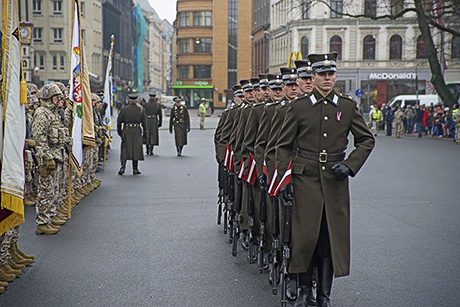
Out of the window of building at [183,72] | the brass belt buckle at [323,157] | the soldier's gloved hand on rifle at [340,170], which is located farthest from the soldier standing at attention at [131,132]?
the window of building at [183,72]

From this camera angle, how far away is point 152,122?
23.3 meters

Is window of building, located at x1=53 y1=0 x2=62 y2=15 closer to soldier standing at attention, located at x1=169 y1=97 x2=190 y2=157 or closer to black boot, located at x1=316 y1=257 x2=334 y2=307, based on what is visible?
soldier standing at attention, located at x1=169 y1=97 x2=190 y2=157

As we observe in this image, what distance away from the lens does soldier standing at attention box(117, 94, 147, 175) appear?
17062 mm

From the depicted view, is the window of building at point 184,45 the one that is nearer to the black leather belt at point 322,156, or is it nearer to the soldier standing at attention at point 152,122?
the soldier standing at attention at point 152,122

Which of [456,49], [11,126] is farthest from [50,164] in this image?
[456,49]

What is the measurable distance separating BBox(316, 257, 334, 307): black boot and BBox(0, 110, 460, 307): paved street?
527 mm

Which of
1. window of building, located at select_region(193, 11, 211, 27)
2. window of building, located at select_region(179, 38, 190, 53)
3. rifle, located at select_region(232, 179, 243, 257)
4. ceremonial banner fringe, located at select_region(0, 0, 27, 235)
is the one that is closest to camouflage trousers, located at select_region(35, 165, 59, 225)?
rifle, located at select_region(232, 179, 243, 257)

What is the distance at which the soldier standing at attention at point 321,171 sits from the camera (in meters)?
6.02

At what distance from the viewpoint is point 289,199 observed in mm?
6062

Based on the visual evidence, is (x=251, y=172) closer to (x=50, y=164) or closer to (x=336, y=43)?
(x=50, y=164)

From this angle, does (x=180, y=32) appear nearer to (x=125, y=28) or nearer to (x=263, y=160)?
(x=125, y=28)

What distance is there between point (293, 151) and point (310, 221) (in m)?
0.66

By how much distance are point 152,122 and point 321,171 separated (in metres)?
17.7

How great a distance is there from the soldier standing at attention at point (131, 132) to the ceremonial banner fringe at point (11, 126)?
35.5 feet
